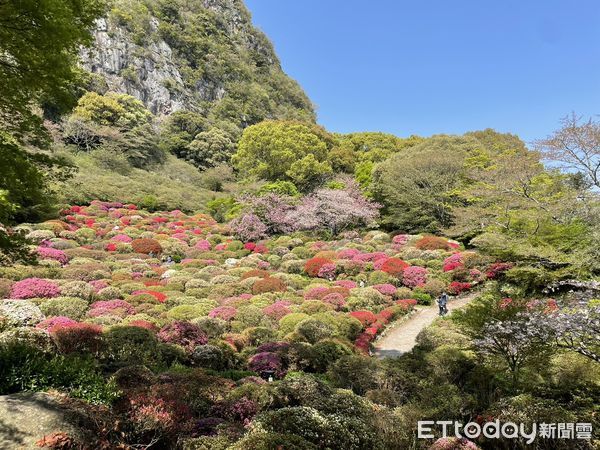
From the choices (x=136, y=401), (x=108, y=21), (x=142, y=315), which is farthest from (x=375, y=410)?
(x=108, y=21)

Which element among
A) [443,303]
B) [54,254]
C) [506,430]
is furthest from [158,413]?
[54,254]

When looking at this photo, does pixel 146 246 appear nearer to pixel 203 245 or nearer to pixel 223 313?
pixel 203 245

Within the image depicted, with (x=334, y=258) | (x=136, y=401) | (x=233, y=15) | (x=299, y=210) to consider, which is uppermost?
(x=233, y=15)

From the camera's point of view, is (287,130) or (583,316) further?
(287,130)

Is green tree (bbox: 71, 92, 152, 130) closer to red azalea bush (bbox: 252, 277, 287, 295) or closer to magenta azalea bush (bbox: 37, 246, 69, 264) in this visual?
magenta azalea bush (bbox: 37, 246, 69, 264)

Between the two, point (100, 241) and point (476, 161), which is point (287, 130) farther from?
point (100, 241)

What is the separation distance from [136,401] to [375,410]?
3.79 m

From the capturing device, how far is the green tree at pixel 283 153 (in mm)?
37688

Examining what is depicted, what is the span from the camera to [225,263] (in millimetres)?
23375

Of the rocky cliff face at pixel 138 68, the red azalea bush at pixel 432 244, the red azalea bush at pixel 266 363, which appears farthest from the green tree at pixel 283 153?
the red azalea bush at pixel 266 363

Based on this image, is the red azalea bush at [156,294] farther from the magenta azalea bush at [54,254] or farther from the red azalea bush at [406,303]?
the red azalea bush at [406,303]

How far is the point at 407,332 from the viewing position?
1466 cm

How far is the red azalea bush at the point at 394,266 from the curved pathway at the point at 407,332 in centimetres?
297

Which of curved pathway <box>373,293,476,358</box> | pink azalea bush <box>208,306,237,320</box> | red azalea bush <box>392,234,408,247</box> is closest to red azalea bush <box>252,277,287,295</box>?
pink azalea bush <box>208,306,237,320</box>
